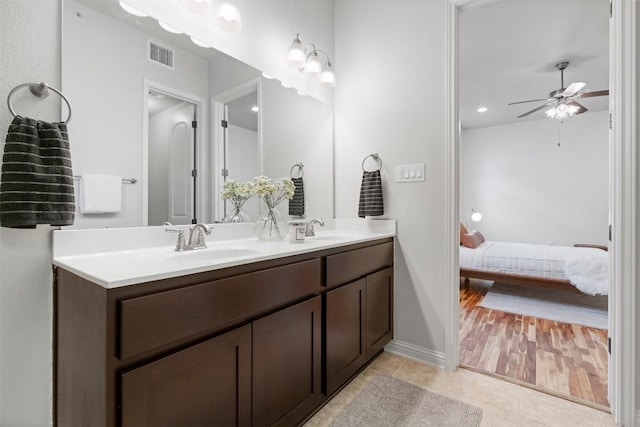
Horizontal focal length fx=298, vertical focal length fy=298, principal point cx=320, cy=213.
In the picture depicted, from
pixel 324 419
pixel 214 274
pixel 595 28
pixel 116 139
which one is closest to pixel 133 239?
pixel 116 139

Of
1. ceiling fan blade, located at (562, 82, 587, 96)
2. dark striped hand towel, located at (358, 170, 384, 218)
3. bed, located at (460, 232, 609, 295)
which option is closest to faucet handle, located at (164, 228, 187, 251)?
dark striped hand towel, located at (358, 170, 384, 218)

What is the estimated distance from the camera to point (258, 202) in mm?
1957

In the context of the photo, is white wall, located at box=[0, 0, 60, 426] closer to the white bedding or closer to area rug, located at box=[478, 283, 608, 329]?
area rug, located at box=[478, 283, 608, 329]

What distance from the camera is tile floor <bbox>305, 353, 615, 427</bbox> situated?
4.83ft

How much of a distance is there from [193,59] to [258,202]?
88cm

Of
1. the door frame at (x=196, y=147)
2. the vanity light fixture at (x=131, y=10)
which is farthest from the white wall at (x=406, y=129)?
the vanity light fixture at (x=131, y=10)

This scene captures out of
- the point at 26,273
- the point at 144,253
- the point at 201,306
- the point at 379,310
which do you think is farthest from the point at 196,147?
the point at 379,310

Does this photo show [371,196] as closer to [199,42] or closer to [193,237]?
[193,237]

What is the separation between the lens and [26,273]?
104 cm

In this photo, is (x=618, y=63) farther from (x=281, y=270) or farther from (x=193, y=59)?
(x=193, y=59)

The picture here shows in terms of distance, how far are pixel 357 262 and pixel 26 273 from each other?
1430 mm

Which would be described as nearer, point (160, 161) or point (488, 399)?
point (160, 161)

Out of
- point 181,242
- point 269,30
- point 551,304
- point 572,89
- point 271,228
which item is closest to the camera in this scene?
point 181,242

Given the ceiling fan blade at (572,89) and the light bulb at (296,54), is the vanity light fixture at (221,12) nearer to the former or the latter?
the light bulb at (296,54)
